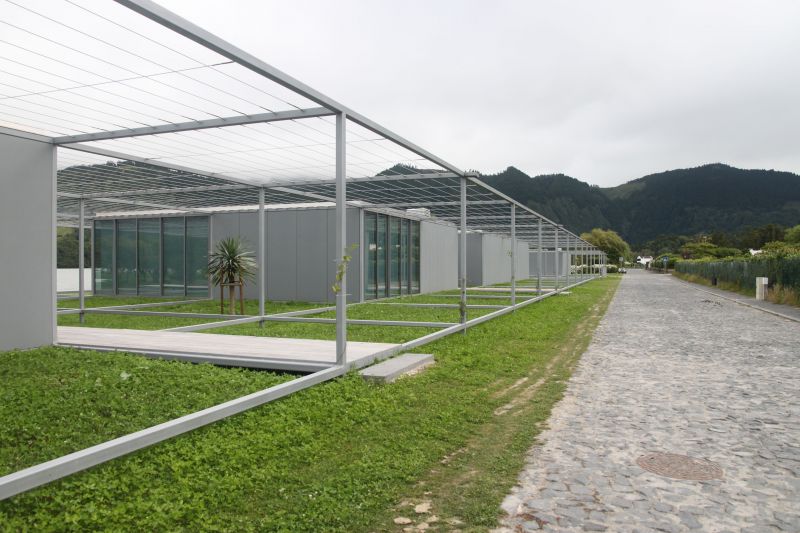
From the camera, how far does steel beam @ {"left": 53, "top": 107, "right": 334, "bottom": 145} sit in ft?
20.2

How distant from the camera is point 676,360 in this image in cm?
825

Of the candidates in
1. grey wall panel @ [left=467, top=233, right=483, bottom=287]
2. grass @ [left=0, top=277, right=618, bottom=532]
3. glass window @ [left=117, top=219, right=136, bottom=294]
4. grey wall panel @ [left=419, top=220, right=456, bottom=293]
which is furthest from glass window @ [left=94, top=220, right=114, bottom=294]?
grass @ [left=0, top=277, right=618, bottom=532]

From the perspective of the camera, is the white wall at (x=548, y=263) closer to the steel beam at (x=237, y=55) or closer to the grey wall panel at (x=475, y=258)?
the grey wall panel at (x=475, y=258)

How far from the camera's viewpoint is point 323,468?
3850mm

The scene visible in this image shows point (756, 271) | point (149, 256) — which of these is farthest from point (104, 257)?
point (756, 271)

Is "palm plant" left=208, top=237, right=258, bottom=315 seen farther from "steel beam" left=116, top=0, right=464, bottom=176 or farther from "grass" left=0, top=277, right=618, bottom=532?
"grass" left=0, top=277, right=618, bottom=532

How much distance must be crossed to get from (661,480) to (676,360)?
5.07 meters

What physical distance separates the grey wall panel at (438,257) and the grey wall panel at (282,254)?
640 cm

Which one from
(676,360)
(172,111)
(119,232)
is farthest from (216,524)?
(119,232)

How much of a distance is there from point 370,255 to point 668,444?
1534 cm

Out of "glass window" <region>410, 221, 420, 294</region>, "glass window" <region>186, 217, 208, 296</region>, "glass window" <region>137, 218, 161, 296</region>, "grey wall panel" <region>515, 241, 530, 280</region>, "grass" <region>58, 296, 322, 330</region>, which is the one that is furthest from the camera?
"grey wall panel" <region>515, 241, 530, 280</region>

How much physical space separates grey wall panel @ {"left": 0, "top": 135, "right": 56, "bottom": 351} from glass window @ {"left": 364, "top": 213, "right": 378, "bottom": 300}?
11679 millimetres

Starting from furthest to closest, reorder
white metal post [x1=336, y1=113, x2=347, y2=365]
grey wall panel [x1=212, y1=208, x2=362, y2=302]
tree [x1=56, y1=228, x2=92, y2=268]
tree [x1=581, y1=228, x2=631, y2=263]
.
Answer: tree [x1=581, y1=228, x2=631, y2=263], tree [x1=56, y1=228, x2=92, y2=268], grey wall panel [x1=212, y1=208, x2=362, y2=302], white metal post [x1=336, y1=113, x2=347, y2=365]

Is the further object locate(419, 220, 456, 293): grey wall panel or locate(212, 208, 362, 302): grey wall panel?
locate(419, 220, 456, 293): grey wall panel
